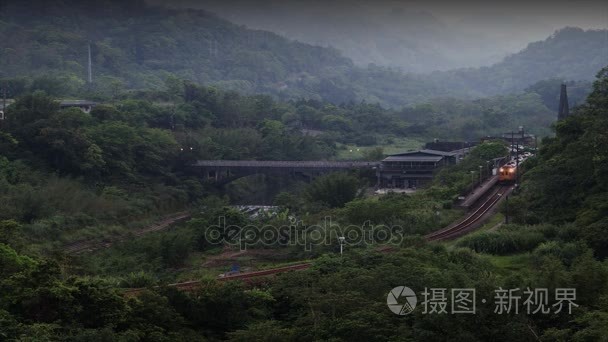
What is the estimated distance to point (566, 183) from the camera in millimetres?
25641

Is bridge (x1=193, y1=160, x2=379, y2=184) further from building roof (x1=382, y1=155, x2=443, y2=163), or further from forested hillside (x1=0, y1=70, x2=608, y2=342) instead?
forested hillside (x1=0, y1=70, x2=608, y2=342)

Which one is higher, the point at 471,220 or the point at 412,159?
the point at 412,159

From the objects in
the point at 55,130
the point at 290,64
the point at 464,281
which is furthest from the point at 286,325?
the point at 290,64

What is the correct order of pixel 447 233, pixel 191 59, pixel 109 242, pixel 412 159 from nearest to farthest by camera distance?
pixel 447 233
pixel 109 242
pixel 412 159
pixel 191 59

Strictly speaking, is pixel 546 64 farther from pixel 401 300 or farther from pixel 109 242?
pixel 401 300

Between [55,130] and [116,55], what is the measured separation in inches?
2384

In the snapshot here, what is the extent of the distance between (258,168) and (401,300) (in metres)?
31.7

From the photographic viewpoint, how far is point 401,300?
1591cm

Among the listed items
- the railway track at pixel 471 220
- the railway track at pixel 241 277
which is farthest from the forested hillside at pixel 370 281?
the railway track at pixel 471 220

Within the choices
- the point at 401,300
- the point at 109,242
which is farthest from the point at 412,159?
the point at 401,300

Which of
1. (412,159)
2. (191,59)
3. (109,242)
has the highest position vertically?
(191,59)

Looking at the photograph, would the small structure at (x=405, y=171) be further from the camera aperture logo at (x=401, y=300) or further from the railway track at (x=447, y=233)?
the camera aperture logo at (x=401, y=300)

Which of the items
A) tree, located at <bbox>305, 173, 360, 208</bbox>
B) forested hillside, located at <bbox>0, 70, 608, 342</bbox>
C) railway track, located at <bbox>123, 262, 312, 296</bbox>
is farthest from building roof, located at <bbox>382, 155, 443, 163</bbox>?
railway track, located at <bbox>123, 262, 312, 296</bbox>

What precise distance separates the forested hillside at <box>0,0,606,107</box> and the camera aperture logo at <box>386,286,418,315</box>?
161 ft
